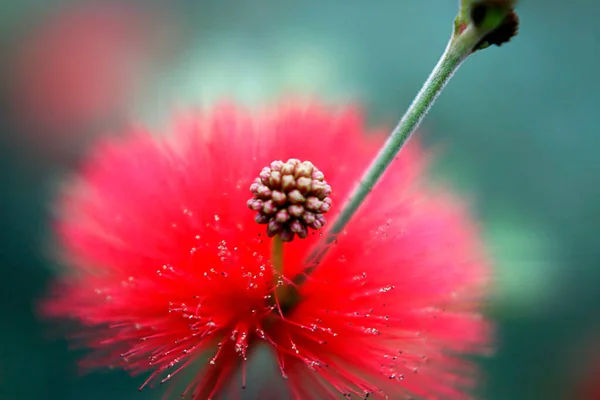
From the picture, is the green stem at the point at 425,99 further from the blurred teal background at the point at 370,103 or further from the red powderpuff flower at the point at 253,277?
the blurred teal background at the point at 370,103

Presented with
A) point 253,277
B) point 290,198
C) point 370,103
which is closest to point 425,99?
point 290,198

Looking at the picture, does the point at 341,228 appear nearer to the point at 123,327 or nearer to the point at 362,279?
the point at 362,279

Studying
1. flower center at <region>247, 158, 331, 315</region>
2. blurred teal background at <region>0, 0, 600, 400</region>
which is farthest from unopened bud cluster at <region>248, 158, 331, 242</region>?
blurred teal background at <region>0, 0, 600, 400</region>

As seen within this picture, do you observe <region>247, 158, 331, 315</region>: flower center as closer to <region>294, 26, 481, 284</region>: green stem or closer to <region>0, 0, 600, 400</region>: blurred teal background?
<region>294, 26, 481, 284</region>: green stem

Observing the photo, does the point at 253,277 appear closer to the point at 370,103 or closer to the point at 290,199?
the point at 290,199

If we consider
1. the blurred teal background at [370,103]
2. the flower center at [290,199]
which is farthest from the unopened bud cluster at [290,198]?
the blurred teal background at [370,103]

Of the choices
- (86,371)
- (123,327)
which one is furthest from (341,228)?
(86,371)
